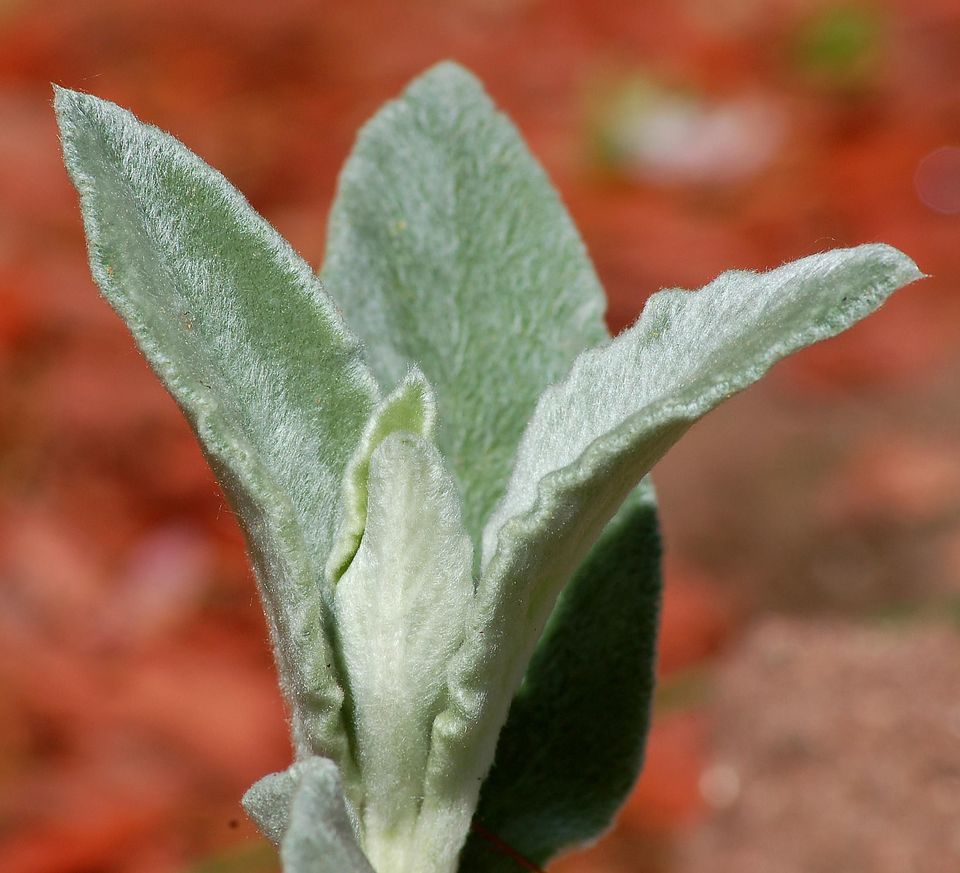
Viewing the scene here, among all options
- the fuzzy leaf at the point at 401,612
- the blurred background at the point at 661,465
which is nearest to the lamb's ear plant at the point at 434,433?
the fuzzy leaf at the point at 401,612

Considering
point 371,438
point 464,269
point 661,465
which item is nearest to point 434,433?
point 371,438

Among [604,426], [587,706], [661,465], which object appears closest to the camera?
[604,426]

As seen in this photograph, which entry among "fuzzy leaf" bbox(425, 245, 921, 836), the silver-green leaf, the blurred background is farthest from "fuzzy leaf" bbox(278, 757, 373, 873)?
the blurred background

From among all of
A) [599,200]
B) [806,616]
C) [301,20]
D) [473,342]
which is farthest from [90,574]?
[301,20]

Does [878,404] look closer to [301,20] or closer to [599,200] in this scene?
[599,200]

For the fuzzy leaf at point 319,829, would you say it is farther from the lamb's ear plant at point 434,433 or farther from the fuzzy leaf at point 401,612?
the fuzzy leaf at point 401,612

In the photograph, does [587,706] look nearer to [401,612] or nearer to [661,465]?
[401,612]
